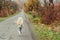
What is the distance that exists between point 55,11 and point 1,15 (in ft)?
121

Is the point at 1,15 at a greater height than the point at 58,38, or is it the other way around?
the point at 58,38

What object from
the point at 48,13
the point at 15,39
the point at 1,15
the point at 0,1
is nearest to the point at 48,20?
the point at 48,13

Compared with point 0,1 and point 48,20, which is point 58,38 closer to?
point 48,20

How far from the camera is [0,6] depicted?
6047 centimetres

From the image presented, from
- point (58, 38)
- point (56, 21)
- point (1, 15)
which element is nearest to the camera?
point (58, 38)

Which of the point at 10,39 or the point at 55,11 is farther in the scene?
the point at 55,11

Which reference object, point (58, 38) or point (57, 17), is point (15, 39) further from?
point (57, 17)

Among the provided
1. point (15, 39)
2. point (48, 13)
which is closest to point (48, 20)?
point (48, 13)

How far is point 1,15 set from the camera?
59125 millimetres

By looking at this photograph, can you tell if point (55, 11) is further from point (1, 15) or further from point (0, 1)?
point (0, 1)

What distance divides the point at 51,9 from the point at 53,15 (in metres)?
0.86

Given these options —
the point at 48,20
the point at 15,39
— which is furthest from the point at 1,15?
the point at 15,39

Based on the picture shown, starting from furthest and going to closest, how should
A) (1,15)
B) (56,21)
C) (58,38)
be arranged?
1. (1,15)
2. (56,21)
3. (58,38)

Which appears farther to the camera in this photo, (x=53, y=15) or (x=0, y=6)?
(x=0, y=6)
